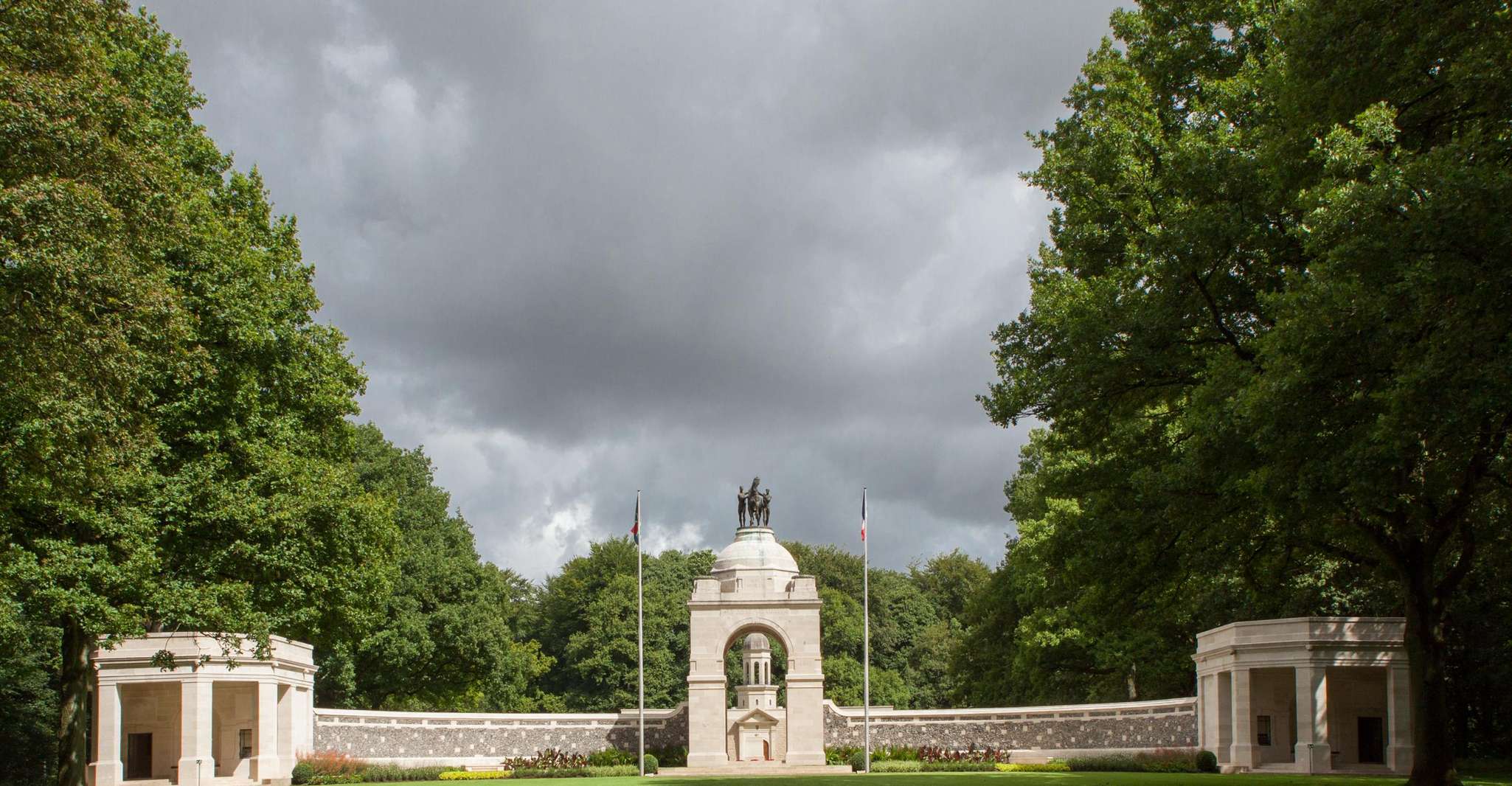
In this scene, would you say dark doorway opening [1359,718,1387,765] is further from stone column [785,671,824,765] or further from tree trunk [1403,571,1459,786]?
tree trunk [1403,571,1459,786]

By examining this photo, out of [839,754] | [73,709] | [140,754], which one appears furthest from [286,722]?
[839,754]

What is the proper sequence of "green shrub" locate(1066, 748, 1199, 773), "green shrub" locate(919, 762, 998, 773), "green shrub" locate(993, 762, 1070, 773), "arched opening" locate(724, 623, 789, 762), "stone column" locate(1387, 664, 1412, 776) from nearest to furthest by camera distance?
"stone column" locate(1387, 664, 1412, 776)
"green shrub" locate(1066, 748, 1199, 773)
"green shrub" locate(993, 762, 1070, 773)
"green shrub" locate(919, 762, 998, 773)
"arched opening" locate(724, 623, 789, 762)

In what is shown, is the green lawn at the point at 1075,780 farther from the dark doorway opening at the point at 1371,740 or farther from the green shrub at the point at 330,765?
the dark doorway opening at the point at 1371,740

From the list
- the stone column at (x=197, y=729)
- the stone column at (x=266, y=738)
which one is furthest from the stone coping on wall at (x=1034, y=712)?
the stone column at (x=197, y=729)

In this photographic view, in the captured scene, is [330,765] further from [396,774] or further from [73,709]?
[73,709]

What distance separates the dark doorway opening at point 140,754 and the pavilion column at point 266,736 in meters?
5.43

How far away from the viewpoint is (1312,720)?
38125mm

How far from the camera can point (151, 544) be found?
24.7 m

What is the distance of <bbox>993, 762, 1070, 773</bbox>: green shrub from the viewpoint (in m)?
41.6

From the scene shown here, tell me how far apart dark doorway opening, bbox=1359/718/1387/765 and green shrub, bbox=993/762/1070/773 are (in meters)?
9.30

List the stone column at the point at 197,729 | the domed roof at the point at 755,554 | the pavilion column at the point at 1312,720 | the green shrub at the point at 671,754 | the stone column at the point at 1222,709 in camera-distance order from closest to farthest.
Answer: the stone column at the point at 197,729, the pavilion column at the point at 1312,720, the stone column at the point at 1222,709, the green shrub at the point at 671,754, the domed roof at the point at 755,554

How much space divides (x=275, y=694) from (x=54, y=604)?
17489 millimetres

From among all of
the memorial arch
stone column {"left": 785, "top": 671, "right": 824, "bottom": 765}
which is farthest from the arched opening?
stone column {"left": 785, "top": 671, "right": 824, "bottom": 765}

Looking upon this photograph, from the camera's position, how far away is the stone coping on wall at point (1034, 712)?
1825 inches
